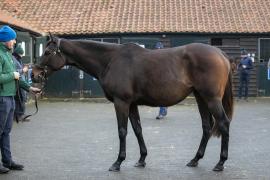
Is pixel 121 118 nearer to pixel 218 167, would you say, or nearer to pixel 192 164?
pixel 192 164

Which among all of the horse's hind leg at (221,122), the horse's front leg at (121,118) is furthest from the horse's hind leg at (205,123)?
the horse's front leg at (121,118)

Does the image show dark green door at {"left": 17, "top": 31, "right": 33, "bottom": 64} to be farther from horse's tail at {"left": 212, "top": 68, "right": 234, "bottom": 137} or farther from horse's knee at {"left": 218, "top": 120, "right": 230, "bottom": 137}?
horse's knee at {"left": 218, "top": 120, "right": 230, "bottom": 137}

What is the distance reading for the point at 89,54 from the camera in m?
8.32

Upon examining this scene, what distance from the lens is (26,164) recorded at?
8.32 meters

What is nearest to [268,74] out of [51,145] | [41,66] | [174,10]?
[174,10]

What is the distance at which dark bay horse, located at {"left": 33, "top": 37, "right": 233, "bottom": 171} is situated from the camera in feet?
26.2

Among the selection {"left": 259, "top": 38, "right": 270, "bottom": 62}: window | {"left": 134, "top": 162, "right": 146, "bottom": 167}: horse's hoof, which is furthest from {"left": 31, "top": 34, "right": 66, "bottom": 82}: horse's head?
{"left": 259, "top": 38, "right": 270, "bottom": 62}: window

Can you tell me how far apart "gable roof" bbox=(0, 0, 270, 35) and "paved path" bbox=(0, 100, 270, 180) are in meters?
8.80

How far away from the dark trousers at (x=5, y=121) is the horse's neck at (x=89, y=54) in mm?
1198

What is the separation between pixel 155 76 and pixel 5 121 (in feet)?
7.43

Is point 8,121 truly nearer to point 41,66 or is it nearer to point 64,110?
point 41,66

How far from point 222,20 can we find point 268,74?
10.6 ft

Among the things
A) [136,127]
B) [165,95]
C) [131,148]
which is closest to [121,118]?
[136,127]

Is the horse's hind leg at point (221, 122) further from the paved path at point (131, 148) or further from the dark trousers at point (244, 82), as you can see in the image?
the dark trousers at point (244, 82)
